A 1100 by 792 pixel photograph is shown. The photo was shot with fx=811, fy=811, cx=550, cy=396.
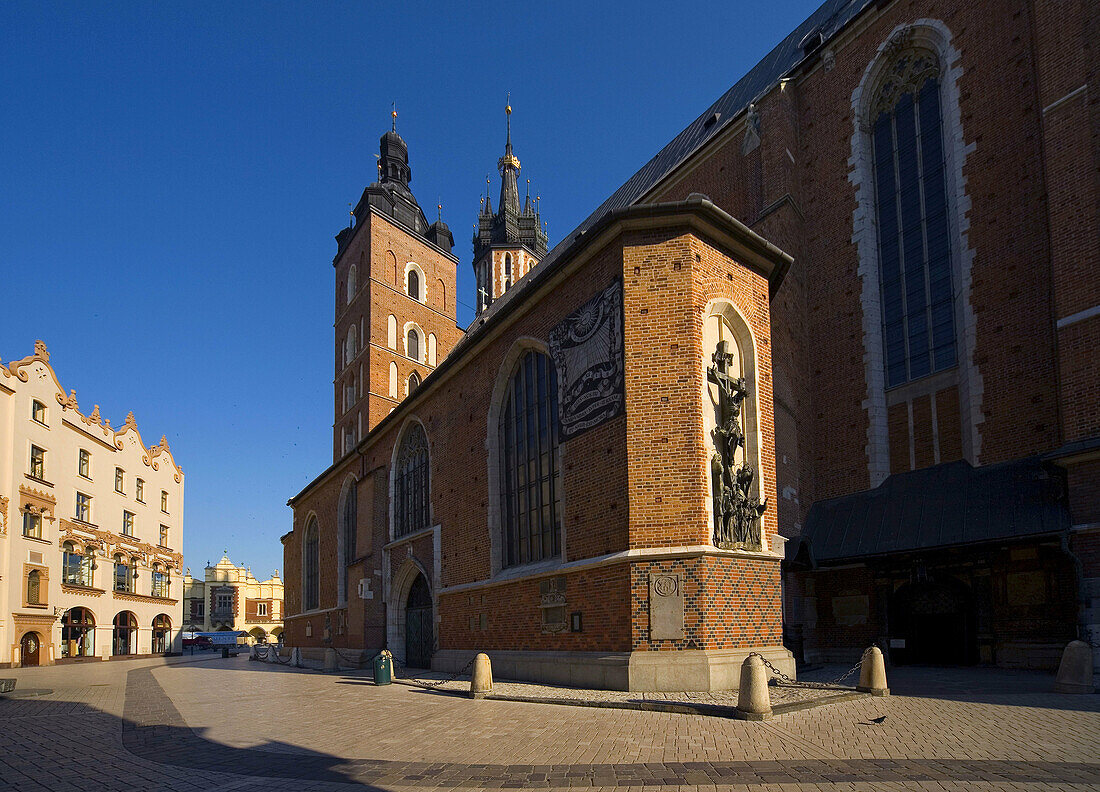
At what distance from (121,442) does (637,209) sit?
4136cm

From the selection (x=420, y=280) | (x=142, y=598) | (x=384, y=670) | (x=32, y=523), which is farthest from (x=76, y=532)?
(x=384, y=670)

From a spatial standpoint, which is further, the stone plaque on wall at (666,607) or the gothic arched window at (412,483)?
the gothic arched window at (412,483)

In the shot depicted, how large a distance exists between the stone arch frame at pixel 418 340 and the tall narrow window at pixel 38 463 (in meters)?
19.1

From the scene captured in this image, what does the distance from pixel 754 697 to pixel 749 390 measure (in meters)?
6.54

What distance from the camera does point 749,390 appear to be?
15094 mm

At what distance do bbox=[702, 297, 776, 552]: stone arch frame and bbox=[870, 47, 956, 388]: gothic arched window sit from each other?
5.58 meters

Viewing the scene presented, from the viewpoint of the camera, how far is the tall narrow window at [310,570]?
123 feet

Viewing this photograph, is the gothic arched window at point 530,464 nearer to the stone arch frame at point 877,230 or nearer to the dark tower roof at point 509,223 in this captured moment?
the stone arch frame at point 877,230

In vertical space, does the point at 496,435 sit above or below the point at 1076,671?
above

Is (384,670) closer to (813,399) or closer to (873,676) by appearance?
(873,676)

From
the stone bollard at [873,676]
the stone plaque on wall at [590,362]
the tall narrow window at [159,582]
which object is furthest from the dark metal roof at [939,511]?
the tall narrow window at [159,582]

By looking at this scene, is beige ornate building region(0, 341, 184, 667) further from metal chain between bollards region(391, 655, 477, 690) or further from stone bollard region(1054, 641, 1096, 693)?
stone bollard region(1054, 641, 1096, 693)

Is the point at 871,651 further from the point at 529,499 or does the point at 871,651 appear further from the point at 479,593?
the point at 479,593

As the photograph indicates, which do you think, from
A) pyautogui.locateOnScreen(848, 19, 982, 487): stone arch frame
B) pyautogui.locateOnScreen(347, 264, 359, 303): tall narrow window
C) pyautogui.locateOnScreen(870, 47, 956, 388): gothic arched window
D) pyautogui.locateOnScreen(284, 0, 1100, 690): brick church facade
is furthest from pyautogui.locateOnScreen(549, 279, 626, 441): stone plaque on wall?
pyautogui.locateOnScreen(347, 264, 359, 303): tall narrow window
